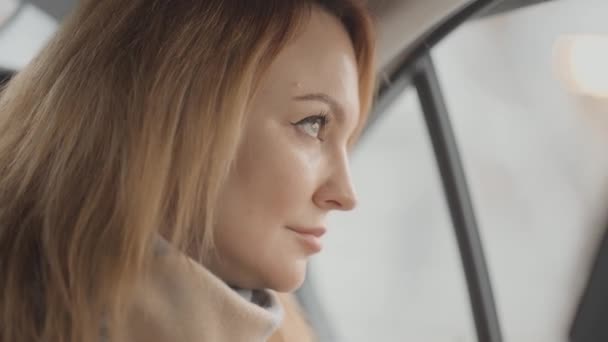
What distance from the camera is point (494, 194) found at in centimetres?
307

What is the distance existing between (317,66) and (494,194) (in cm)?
216

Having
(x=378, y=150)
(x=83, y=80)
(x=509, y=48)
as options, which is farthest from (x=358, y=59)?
(x=378, y=150)

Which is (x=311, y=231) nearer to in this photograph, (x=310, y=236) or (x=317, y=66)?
(x=310, y=236)

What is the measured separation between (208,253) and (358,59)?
46cm

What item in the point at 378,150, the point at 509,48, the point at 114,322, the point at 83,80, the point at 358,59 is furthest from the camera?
the point at 378,150

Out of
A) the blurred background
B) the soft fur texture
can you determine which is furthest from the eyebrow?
the blurred background

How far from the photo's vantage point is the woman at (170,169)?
36.5 inches

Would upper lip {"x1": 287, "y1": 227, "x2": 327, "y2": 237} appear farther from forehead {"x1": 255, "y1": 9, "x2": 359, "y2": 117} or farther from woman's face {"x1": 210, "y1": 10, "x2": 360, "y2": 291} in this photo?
forehead {"x1": 255, "y1": 9, "x2": 359, "y2": 117}

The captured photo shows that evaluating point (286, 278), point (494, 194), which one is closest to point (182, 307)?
point (286, 278)

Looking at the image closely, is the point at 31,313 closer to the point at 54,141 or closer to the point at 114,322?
the point at 114,322

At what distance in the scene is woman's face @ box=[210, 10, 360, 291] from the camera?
1027mm

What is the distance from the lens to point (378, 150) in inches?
132

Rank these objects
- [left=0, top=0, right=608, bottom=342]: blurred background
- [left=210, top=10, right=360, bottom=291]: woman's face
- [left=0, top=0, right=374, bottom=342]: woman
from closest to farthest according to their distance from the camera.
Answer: [left=0, top=0, right=374, bottom=342]: woman < [left=210, top=10, right=360, bottom=291]: woman's face < [left=0, top=0, right=608, bottom=342]: blurred background

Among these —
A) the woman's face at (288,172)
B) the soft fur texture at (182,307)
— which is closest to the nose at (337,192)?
the woman's face at (288,172)
